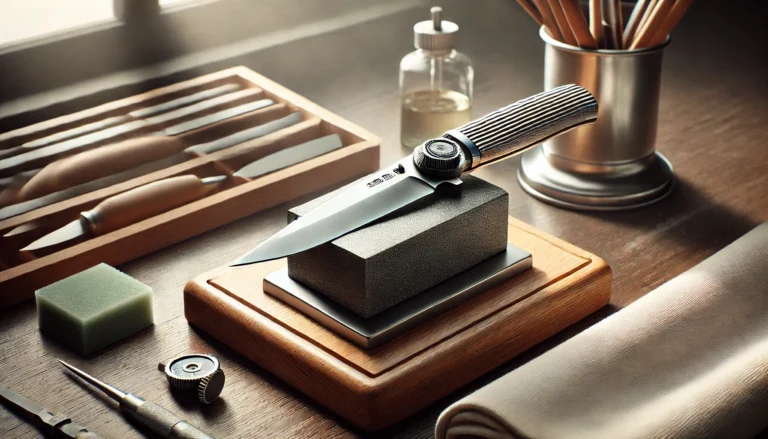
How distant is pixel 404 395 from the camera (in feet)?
2.22

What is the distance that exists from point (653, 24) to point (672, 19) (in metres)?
0.02

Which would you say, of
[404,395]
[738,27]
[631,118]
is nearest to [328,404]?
[404,395]

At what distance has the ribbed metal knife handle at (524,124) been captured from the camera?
76cm

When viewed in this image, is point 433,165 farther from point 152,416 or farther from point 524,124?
point 152,416

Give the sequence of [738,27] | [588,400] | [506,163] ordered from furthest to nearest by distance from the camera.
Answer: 1. [738,27]
2. [506,163]
3. [588,400]

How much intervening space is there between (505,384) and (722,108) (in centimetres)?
69

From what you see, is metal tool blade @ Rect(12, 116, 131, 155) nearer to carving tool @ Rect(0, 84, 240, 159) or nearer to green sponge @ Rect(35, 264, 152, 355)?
carving tool @ Rect(0, 84, 240, 159)

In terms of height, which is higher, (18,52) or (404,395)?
(18,52)

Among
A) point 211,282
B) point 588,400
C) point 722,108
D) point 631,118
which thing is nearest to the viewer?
point 588,400

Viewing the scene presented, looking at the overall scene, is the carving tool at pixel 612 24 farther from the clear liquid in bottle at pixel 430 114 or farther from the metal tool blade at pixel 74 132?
the metal tool blade at pixel 74 132

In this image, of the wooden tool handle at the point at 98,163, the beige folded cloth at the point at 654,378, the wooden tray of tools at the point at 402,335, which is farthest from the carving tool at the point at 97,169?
the beige folded cloth at the point at 654,378

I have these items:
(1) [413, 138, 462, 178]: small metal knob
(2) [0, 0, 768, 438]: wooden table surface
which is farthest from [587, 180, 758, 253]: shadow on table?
(1) [413, 138, 462, 178]: small metal knob

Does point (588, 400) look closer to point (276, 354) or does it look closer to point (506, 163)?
point (276, 354)

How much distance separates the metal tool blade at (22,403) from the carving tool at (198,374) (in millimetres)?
89
